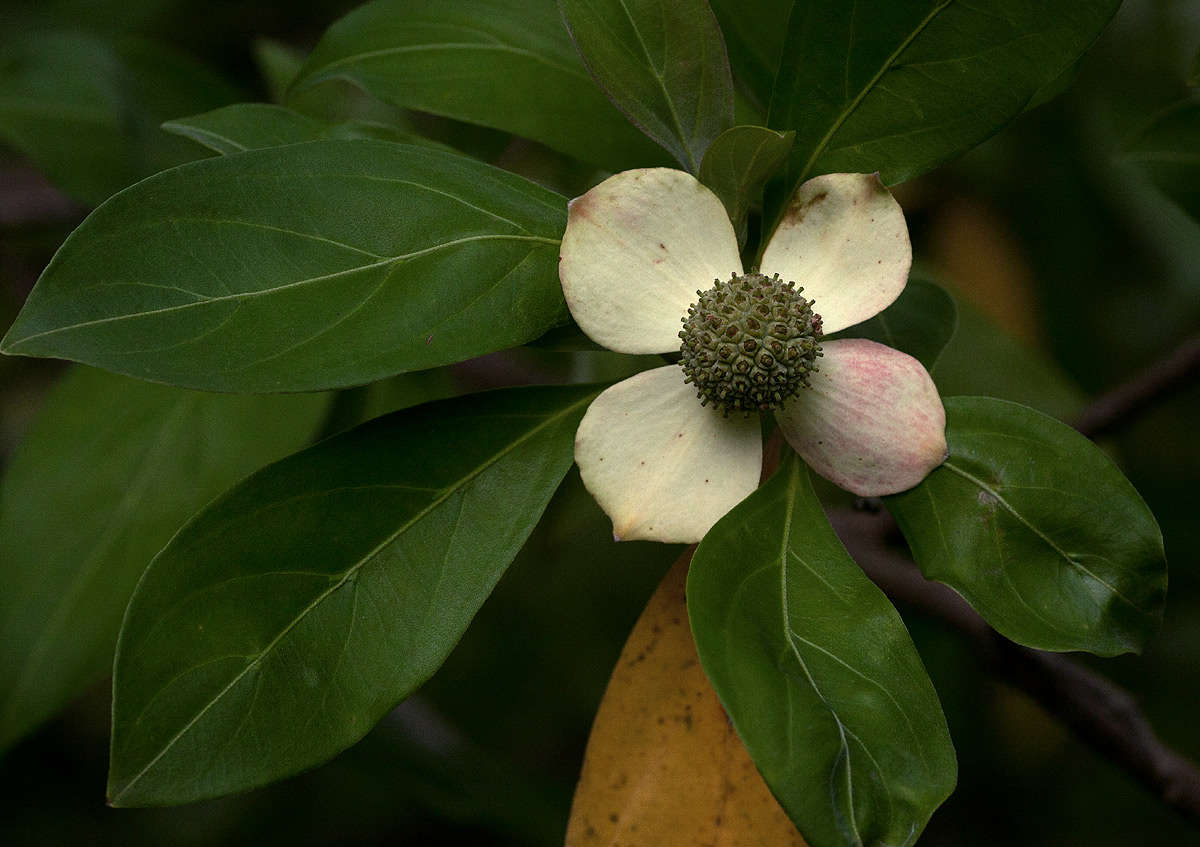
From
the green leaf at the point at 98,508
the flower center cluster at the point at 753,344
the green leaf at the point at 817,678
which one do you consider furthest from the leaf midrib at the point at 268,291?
the green leaf at the point at 98,508

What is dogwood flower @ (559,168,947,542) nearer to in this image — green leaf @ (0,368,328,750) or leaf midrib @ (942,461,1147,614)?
leaf midrib @ (942,461,1147,614)

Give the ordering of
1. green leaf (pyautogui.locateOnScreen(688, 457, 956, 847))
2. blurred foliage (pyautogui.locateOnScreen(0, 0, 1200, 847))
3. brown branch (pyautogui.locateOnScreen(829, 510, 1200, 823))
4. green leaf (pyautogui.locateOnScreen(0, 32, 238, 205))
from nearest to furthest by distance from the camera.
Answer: green leaf (pyautogui.locateOnScreen(688, 457, 956, 847)) → brown branch (pyautogui.locateOnScreen(829, 510, 1200, 823)) → green leaf (pyautogui.locateOnScreen(0, 32, 238, 205)) → blurred foliage (pyautogui.locateOnScreen(0, 0, 1200, 847))

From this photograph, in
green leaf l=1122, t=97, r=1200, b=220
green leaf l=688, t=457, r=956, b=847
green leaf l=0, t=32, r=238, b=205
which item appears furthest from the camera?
green leaf l=0, t=32, r=238, b=205

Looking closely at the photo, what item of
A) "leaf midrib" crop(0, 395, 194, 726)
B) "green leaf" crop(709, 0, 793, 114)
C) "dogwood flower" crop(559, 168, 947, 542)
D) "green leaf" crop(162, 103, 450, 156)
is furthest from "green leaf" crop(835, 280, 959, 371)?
"leaf midrib" crop(0, 395, 194, 726)

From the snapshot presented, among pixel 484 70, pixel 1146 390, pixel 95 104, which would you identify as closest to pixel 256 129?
pixel 484 70

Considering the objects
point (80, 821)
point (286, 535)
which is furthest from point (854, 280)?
point (80, 821)

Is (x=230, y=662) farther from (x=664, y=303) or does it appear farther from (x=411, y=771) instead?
(x=411, y=771)
